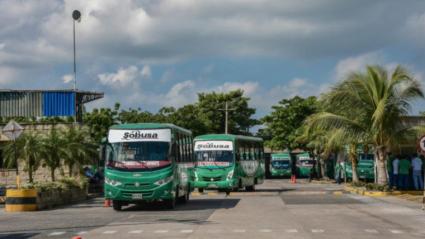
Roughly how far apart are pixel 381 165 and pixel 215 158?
25.1ft

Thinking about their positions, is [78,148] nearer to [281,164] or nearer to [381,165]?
[381,165]

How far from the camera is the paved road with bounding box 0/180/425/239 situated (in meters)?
15.8

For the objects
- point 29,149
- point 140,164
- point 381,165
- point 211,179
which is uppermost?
point 29,149

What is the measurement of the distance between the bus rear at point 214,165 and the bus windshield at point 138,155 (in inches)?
410

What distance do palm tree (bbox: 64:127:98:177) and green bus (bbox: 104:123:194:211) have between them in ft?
40.2

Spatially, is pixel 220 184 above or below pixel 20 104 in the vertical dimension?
below

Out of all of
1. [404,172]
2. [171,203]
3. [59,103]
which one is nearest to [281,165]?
[59,103]

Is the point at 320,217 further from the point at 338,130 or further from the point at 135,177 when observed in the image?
the point at 338,130

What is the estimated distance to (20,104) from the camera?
4731cm

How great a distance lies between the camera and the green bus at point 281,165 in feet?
230

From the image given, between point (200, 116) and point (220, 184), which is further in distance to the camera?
point (200, 116)

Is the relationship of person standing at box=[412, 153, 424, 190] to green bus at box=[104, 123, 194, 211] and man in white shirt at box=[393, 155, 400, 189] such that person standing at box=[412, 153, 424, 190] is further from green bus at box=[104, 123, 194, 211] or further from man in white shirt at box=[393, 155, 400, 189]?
green bus at box=[104, 123, 194, 211]

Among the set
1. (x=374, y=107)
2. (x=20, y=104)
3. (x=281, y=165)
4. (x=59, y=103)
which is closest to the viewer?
(x=374, y=107)

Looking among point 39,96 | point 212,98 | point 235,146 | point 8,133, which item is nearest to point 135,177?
point 8,133
